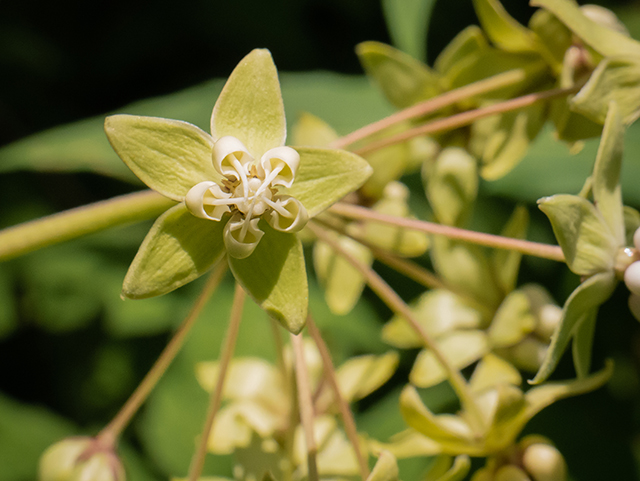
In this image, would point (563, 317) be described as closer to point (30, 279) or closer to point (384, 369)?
point (384, 369)

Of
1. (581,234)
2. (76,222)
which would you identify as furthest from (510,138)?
(76,222)

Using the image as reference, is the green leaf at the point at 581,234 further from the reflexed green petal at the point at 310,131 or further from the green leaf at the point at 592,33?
the reflexed green petal at the point at 310,131

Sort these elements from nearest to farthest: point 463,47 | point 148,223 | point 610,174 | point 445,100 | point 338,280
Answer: point 610,174, point 445,100, point 463,47, point 338,280, point 148,223

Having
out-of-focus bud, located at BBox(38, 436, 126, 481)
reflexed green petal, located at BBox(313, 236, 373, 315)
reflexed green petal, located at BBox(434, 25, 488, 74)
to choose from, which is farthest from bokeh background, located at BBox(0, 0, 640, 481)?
Answer: out-of-focus bud, located at BBox(38, 436, 126, 481)

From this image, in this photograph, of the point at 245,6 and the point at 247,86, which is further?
the point at 245,6

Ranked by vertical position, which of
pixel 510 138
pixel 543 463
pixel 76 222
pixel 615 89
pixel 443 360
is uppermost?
pixel 76 222

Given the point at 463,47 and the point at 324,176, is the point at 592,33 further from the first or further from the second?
the point at 324,176

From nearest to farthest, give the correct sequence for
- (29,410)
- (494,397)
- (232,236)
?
(232,236) → (494,397) → (29,410)

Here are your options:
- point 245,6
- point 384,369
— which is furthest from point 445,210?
point 245,6
